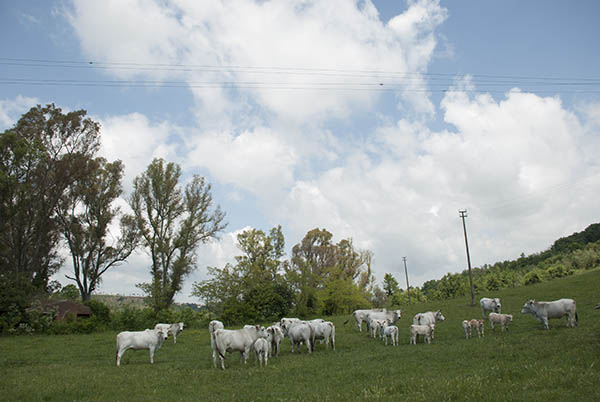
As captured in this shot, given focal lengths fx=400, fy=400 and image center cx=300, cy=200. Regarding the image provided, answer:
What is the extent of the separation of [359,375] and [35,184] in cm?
3682

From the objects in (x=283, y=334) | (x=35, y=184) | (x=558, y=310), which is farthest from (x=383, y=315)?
(x=35, y=184)

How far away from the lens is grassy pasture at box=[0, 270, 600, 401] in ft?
28.8

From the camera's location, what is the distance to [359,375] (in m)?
11.5

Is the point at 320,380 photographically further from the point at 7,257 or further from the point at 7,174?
the point at 7,257

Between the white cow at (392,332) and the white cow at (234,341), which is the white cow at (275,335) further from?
the white cow at (392,332)

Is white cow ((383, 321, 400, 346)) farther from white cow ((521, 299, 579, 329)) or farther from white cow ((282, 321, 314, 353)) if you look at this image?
white cow ((521, 299, 579, 329))

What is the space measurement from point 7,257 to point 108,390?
3363 cm

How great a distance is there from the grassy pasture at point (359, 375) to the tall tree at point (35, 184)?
67.6 feet

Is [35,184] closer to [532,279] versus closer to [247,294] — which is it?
[247,294]

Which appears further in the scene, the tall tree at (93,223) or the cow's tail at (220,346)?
the tall tree at (93,223)

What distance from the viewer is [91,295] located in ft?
140

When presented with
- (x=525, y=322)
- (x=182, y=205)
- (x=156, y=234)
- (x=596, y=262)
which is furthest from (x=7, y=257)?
(x=596, y=262)

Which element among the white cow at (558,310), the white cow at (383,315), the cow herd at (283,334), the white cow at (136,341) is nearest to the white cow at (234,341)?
the cow herd at (283,334)

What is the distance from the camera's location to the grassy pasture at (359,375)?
8.77m
